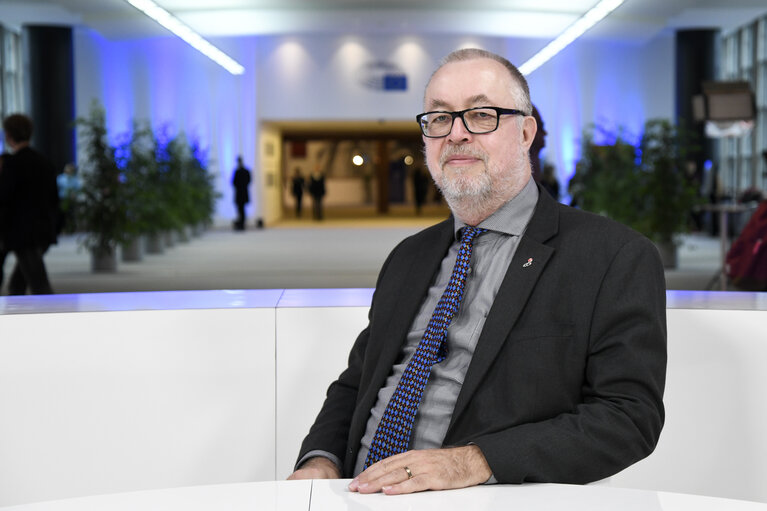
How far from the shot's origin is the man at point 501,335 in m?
1.63

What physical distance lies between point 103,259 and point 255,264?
1800mm

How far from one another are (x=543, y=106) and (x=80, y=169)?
548cm

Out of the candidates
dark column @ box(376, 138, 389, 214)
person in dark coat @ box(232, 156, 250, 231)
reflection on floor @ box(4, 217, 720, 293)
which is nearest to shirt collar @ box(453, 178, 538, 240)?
reflection on floor @ box(4, 217, 720, 293)

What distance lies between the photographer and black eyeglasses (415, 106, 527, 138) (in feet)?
6.34

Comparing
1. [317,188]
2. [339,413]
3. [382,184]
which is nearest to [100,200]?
[339,413]

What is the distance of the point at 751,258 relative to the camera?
534 cm

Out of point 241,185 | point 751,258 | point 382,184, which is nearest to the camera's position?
point 751,258

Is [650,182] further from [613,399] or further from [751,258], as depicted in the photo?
[613,399]

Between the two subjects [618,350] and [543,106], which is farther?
[543,106]

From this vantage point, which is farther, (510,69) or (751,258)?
(751,258)

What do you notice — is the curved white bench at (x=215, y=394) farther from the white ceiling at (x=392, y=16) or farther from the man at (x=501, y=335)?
the white ceiling at (x=392, y=16)

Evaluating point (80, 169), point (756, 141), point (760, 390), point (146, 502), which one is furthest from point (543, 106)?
point (756, 141)

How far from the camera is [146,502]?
4.35 ft

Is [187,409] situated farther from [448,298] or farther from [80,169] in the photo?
[80,169]
